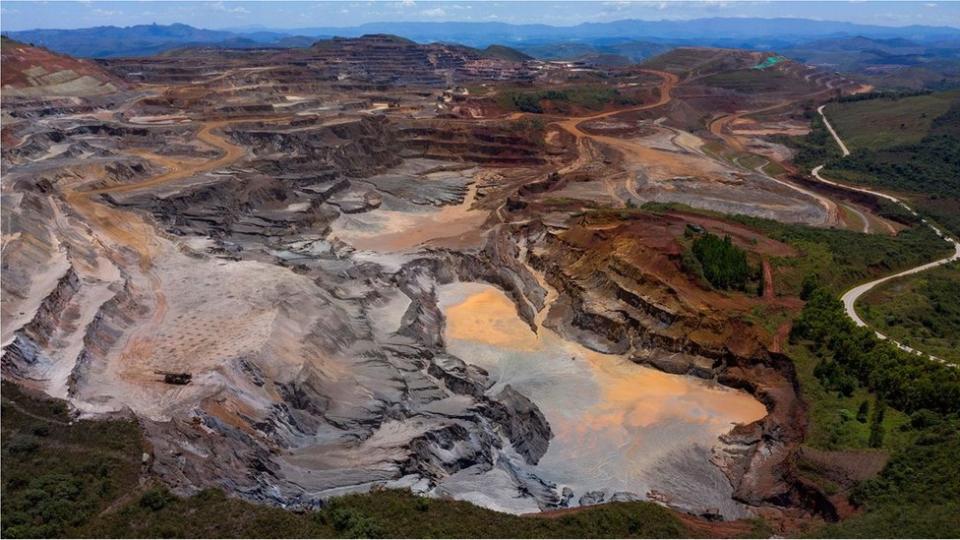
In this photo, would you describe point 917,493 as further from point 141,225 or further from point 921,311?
point 141,225

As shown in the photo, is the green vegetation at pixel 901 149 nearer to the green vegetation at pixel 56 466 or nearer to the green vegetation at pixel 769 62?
the green vegetation at pixel 769 62

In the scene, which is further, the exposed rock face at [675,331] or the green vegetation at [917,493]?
the exposed rock face at [675,331]

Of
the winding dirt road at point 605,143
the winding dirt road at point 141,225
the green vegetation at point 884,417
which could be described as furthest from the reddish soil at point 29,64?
the green vegetation at point 884,417

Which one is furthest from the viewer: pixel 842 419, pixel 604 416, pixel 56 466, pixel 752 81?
pixel 752 81

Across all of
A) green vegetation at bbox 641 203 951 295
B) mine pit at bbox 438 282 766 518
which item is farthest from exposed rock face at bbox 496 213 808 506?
green vegetation at bbox 641 203 951 295

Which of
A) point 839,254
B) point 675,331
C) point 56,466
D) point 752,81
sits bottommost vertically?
point 675,331

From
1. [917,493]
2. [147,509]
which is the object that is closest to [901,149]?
[917,493]

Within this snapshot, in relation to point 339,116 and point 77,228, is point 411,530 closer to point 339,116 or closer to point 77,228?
point 77,228
